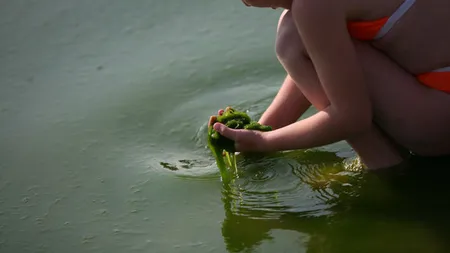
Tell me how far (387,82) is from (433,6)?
0.22m

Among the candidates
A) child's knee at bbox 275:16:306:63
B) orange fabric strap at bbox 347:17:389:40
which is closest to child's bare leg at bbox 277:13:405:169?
child's knee at bbox 275:16:306:63

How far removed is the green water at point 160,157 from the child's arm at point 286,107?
4.4 inches

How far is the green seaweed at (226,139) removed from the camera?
7.38 feet

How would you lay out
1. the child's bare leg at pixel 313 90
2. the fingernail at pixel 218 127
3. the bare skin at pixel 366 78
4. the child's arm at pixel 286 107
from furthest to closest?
the child's arm at pixel 286 107, the fingernail at pixel 218 127, the child's bare leg at pixel 313 90, the bare skin at pixel 366 78

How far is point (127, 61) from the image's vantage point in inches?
119

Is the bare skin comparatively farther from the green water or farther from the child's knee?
the green water

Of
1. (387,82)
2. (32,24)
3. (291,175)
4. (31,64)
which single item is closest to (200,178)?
(291,175)

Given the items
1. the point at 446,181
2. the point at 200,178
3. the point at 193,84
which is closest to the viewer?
the point at 446,181

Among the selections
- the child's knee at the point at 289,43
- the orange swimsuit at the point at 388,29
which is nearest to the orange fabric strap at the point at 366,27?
the orange swimsuit at the point at 388,29

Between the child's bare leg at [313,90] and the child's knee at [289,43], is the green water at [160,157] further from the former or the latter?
the child's knee at [289,43]

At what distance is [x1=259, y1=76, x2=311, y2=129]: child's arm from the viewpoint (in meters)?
2.38

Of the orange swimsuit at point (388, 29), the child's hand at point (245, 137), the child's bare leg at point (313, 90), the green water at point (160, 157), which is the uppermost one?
the orange swimsuit at point (388, 29)

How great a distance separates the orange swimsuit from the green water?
0.28 meters

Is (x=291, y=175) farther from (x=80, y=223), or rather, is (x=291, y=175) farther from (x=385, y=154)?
(x=80, y=223)
